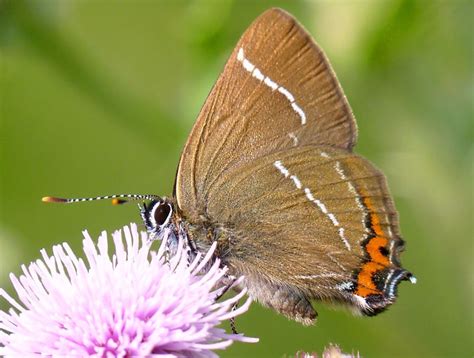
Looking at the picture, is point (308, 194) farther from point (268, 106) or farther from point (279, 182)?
point (268, 106)

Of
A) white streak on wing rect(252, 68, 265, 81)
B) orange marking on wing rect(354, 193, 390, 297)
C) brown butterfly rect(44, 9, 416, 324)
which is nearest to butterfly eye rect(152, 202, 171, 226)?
brown butterfly rect(44, 9, 416, 324)

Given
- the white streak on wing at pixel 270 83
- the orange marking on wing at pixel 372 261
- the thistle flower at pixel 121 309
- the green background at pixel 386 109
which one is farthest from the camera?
the green background at pixel 386 109

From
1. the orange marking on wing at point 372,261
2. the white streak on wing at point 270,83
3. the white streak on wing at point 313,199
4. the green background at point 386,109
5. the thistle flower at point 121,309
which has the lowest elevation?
the thistle flower at point 121,309

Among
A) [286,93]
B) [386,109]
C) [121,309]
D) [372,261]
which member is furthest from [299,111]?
[386,109]

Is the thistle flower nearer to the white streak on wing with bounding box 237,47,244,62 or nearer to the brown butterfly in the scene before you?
the brown butterfly

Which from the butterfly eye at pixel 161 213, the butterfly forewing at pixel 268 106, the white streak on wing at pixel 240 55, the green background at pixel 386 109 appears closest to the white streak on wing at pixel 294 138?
the butterfly forewing at pixel 268 106

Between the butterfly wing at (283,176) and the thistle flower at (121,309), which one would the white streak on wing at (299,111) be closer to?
the butterfly wing at (283,176)
